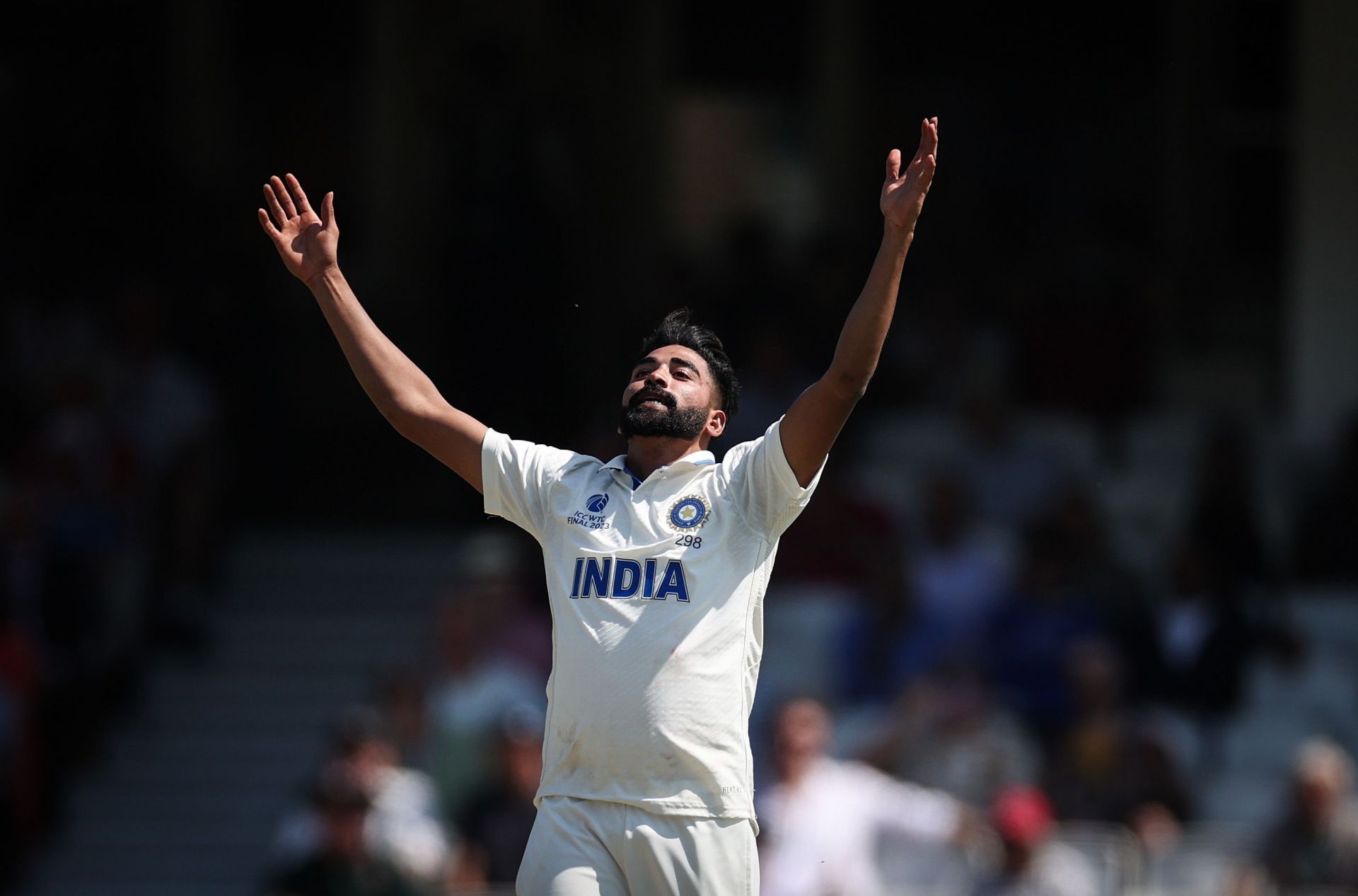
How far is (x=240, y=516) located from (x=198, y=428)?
1.34m

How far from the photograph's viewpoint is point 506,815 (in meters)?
8.80

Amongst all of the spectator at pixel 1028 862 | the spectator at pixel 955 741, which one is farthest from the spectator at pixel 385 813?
the spectator at pixel 1028 862

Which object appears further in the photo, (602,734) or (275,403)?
(275,403)

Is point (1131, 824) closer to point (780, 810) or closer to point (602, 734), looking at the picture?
point (780, 810)

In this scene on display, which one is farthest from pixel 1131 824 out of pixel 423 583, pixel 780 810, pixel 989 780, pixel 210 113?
pixel 210 113

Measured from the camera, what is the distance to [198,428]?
11.4 metres

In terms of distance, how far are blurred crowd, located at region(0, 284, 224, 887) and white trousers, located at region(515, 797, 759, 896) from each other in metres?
5.99

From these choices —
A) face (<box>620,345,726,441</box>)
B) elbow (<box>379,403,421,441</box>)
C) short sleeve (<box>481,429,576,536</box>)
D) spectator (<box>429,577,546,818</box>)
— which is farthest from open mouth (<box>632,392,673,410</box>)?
spectator (<box>429,577,546,818</box>)

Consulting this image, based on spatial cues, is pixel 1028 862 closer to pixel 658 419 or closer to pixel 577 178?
pixel 658 419

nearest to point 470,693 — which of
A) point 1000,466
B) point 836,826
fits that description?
point 836,826

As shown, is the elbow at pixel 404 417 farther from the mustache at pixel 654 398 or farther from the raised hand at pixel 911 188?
the raised hand at pixel 911 188

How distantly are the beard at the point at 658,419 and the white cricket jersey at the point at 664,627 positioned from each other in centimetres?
7

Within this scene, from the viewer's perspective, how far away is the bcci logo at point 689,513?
182 inches

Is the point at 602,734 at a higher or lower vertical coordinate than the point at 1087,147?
lower
